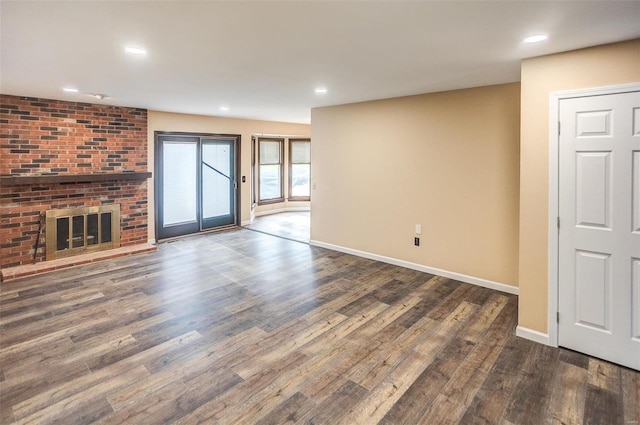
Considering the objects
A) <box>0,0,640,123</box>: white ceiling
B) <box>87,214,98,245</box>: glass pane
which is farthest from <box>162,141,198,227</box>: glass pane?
<box>0,0,640,123</box>: white ceiling

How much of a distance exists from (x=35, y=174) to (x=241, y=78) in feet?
11.4

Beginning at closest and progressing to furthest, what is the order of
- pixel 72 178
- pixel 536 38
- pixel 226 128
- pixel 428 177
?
pixel 536 38 → pixel 428 177 → pixel 72 178 → pixel 226 128

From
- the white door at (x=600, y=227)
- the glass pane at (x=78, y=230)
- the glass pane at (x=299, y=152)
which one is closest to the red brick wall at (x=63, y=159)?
the glass pane at (x=78, y=230)

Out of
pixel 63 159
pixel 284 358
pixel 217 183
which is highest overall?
pixel 63 159

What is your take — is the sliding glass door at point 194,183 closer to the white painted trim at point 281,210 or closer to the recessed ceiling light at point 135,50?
the white painted trim at point 281,210

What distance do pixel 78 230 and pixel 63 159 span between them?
1.07 m

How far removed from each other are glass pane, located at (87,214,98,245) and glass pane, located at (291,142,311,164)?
549 centimetres

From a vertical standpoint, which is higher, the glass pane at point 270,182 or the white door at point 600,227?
the glass pane at point 270,182

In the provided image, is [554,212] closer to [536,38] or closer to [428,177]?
[536,38]

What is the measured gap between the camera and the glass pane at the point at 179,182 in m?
6.53

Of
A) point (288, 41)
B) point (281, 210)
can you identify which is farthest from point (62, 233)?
point (281, 210)

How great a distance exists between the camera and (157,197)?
6.36m

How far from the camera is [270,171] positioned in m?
9.65

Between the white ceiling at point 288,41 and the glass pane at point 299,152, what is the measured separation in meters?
5.71
